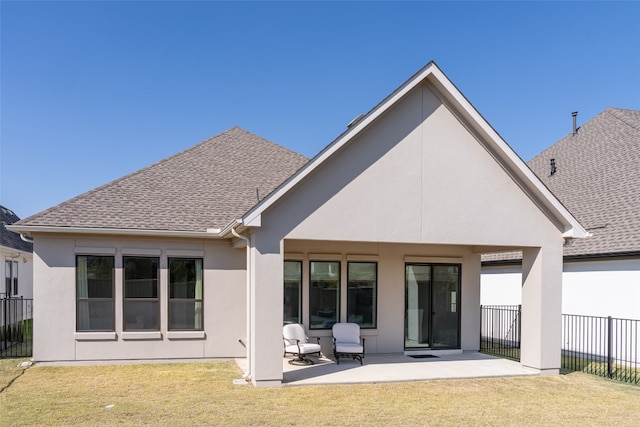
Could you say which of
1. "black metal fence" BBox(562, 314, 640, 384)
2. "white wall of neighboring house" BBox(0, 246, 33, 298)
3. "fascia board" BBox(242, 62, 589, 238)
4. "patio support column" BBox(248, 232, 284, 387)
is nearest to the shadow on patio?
Result: "patio support column" BBox(248, 232, 284, 387)

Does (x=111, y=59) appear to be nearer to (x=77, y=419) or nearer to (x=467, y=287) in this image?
(x=77, y=419)

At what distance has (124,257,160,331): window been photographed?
1189cm

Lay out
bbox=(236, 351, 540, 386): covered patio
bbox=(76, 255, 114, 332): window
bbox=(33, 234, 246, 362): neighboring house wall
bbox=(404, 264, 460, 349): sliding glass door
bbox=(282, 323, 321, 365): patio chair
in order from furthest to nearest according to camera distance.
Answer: bbox=(404, 264, 460, 349): sliding glass door, bbox=(76, 255, 114, 332): window, bbox=(33, 234, 246, 362): neighboring house wall, bbox=(282, 323, 321, 365): patio chair, bbox=(236, 351, 540, 386): covered patio

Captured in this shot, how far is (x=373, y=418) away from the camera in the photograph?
734cm

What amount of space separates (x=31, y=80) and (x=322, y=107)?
40.4 feet

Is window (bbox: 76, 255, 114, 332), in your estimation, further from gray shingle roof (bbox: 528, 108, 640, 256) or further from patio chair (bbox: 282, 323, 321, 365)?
gray shingle roof (bbox: 528, 108, 640, 256)

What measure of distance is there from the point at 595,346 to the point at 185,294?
39.5 ft

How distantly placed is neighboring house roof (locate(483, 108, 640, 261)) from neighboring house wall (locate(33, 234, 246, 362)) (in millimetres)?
10830

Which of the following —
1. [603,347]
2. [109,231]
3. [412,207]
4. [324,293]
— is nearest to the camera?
[412,207]

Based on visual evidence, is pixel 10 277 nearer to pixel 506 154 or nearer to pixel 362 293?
pixel 362 293

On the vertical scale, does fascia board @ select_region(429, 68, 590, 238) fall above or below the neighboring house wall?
above

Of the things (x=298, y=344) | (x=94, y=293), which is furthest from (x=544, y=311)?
(x=94, y=293)

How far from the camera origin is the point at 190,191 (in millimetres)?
13594

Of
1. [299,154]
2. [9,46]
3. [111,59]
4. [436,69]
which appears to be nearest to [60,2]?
[9,46]
